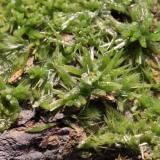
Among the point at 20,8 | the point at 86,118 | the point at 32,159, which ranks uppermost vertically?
the point at 20,8

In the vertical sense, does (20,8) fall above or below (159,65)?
above

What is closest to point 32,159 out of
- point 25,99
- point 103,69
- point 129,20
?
point 25,99

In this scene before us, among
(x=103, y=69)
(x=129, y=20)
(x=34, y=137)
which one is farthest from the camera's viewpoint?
(x=129, y=20)

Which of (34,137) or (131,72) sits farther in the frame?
(131,72)

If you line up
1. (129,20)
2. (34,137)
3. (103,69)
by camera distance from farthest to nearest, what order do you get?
(129,20), (103,69), (34,137)

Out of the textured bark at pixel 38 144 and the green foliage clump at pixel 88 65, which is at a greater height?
the green foliage clump at pixel 88 65

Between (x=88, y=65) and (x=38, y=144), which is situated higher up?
(x=88, y=65)

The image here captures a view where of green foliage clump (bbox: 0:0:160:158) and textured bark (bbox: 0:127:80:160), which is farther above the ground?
green foliage clump (bbox: 0:0:160:158)

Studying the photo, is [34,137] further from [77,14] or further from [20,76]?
[77,14]

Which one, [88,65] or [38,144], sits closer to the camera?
[38,144]
